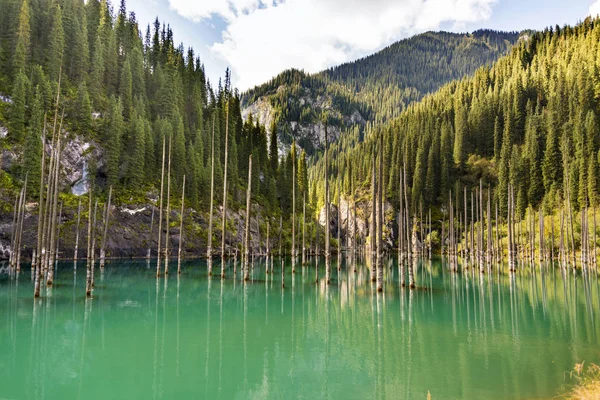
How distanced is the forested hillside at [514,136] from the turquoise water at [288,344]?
79950 millimetres

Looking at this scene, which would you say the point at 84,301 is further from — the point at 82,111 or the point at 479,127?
the point at 479,127

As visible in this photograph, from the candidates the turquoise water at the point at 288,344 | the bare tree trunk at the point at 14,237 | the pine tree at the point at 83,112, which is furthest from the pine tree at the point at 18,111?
the turquoise water at the point at 288,344

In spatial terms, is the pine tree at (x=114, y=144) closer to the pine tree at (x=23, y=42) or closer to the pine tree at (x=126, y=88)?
the pine tree at (x=126, y=88)

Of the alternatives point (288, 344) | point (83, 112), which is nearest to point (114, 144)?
point (83, 112)

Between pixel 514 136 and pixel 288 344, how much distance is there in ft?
452

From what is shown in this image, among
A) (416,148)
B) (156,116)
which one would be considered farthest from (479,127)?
(156,116)

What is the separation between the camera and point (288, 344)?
56.3 feet

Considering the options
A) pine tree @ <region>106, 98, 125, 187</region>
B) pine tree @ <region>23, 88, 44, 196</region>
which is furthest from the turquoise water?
pine tree @ <region>106, 98, 125, 187</region>

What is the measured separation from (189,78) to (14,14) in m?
49.3

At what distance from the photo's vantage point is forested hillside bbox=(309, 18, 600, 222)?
102938 mm

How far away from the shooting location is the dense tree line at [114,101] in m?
65.0

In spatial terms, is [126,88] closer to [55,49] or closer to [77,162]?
[55,49]

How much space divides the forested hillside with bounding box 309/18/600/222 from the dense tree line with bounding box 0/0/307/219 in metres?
41.5

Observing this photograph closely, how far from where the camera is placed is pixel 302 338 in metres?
18.3
